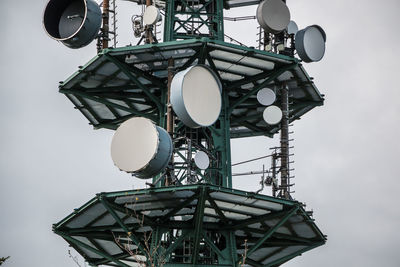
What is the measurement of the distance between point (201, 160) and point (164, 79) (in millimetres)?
3923

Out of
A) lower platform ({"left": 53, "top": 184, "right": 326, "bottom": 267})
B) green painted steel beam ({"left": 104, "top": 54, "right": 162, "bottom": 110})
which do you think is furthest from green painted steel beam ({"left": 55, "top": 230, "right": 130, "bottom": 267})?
green painted steel beam ({"left": 104, "top": 54, "right": 162, "bottom": 110})

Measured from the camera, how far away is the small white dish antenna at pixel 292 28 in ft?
120

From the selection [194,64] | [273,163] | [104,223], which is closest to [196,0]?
[194,64]

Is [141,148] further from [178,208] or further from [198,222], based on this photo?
[198,222]

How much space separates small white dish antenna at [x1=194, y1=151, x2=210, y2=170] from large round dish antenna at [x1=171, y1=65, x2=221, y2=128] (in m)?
1.81

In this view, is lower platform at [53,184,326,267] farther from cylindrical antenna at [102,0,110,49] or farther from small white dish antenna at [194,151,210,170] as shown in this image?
cylindrical antenna at [102,0,110,49]

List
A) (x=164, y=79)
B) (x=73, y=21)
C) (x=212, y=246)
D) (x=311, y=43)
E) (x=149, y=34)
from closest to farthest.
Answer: (x=212, y=246) < (x=73, y=21) < (x=149, y=34) < (x=164, y=79) < (x=311, y=43)

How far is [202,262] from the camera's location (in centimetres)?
3391

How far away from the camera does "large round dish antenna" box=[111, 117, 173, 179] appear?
3070 cm

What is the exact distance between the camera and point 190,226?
33.2m

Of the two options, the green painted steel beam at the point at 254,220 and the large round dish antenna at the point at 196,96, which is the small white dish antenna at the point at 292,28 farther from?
the green painted steel beam at the point at 254,220

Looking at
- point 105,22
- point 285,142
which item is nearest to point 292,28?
point 285,142

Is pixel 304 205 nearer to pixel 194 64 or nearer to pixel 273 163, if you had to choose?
pixel 273 163

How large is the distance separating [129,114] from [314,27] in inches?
337
